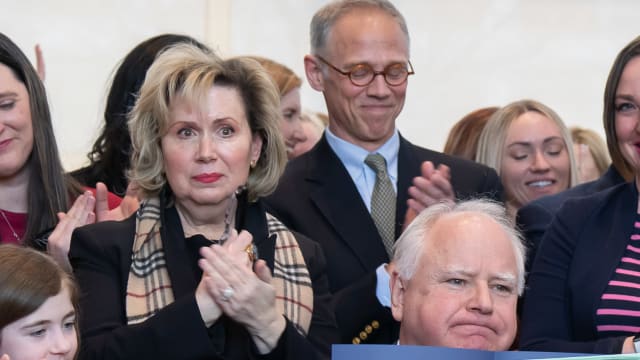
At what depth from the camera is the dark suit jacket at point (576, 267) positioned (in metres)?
3.41

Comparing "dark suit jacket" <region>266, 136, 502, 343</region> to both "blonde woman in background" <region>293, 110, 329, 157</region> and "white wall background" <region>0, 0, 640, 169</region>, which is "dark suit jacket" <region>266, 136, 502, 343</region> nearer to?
"blonde woman in background" <region>293, 110, 329, 157</region>

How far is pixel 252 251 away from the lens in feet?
11.2

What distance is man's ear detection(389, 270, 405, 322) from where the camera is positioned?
344 centimetres

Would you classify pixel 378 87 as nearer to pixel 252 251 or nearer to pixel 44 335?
pixel 252 251

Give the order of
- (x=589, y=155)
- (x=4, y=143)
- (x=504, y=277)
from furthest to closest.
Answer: (x=589, y=155) → (x=4, y=143) → (x=504, y=277)

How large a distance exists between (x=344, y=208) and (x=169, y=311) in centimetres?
95

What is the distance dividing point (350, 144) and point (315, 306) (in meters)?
0.83

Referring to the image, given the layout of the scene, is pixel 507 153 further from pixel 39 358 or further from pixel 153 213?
pixel 39 358

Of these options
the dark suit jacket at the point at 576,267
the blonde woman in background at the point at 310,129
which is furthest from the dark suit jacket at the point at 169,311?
the blonde woman in background at the point at 310,129

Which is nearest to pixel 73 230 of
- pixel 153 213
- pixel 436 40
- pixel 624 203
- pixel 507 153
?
pixel 153 213

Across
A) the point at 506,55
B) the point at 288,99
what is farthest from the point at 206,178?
the point at 506,55

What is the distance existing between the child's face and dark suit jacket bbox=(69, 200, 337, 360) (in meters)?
0.15

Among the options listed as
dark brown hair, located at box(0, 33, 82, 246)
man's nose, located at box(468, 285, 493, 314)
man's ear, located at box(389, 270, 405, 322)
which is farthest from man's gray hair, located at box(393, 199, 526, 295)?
dark brown hair, located at box(0, 33, 82, 246)

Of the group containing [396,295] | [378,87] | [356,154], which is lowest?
[396,295]
